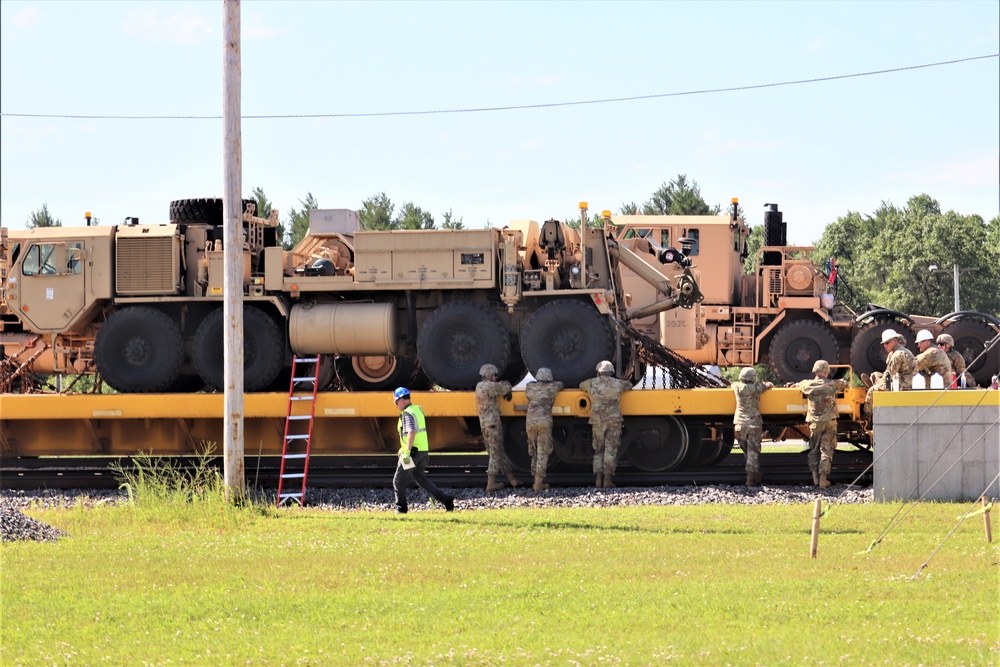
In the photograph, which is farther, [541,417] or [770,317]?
[770,317]

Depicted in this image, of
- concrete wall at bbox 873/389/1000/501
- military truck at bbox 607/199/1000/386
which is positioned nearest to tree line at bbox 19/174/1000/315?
military truck at bbox 607/199/1000/386

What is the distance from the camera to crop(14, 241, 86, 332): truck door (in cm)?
2014

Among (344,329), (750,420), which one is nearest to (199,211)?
(344,329)

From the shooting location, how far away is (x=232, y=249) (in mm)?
15930

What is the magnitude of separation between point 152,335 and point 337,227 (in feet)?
10.7

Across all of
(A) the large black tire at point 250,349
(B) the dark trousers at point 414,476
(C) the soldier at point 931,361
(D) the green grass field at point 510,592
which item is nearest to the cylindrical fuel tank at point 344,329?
(A) the large black tire at point 250,349

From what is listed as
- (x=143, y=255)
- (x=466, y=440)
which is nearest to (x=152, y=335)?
(x=143, y=255)

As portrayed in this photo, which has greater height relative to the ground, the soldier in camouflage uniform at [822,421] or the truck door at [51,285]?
the truck door at [51,285]

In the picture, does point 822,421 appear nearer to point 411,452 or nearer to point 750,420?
point 750,420

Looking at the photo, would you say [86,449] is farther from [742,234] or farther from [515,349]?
[742,234]

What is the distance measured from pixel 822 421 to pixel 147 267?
10014 millimetres

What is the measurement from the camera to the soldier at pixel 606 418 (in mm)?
17953

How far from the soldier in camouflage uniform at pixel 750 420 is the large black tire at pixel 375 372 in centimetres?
541

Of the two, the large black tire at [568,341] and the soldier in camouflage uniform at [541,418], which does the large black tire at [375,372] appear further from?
the soldier in camouflage uniform at [541,418]
